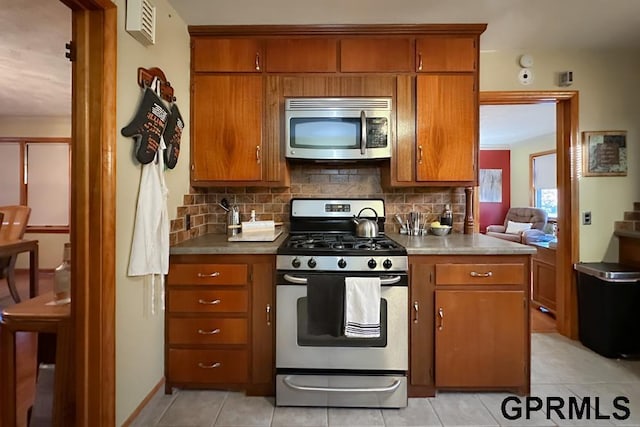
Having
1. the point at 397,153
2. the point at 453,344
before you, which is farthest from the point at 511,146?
the point at 453,344

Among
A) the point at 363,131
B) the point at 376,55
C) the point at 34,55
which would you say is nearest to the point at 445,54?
the point at 376,55

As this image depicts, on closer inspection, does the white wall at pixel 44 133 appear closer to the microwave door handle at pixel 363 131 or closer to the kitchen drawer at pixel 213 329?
the kitchen drawer at pixel 213 329

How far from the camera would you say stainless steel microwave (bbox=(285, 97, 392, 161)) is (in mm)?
2256

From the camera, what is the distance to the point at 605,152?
2.71 m

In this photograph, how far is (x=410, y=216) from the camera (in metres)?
2.60

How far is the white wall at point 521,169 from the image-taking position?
642cm

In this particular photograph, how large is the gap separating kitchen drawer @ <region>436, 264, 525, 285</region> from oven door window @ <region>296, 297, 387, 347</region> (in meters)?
0.40

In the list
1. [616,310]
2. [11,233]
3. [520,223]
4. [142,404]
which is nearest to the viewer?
[142,404]

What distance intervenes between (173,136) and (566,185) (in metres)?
3.08

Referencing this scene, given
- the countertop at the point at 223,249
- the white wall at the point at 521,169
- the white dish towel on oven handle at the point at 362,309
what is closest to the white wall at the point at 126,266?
the countertop at the point at 223,249

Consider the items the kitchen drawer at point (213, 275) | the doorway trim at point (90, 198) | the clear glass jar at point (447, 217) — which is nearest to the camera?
the doorway trim at point (90, 198)

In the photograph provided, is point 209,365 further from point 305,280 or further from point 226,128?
point 226,128

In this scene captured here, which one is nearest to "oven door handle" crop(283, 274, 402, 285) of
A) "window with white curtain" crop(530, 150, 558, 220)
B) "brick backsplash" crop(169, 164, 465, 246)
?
"brick backsplash" crop(169, 164, 465, 246)

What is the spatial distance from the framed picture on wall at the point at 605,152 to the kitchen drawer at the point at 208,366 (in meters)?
3.04
